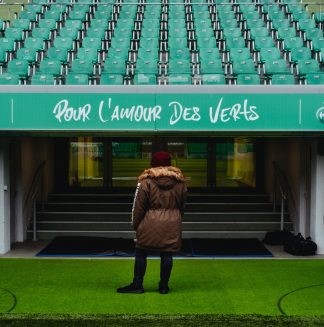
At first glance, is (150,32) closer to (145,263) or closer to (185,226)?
(185,226)

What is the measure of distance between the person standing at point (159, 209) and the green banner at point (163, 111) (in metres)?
2.22

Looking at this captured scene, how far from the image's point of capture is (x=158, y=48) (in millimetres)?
15148

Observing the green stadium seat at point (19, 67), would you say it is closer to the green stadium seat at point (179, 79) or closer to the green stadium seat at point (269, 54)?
the green stadium seat at point (179, 79)

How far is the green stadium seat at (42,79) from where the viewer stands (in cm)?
1121

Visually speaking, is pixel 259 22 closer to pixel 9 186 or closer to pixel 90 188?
pixel 90 188

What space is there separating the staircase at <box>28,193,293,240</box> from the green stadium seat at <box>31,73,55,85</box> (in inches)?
116

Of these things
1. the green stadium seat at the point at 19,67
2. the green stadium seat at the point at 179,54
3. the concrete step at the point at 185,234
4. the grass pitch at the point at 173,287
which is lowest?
the grass pitch at the point at 173,287

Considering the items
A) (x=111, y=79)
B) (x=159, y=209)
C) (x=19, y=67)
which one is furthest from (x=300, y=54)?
(x=159, y=209)

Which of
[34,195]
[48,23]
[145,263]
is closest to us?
[145,263]

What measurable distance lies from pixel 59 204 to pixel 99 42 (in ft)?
16.8

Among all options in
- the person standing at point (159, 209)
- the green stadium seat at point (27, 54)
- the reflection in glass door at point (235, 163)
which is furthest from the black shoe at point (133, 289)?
the green stadium seat at point (27, 54)

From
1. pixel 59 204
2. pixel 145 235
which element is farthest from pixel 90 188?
pixel 145 235

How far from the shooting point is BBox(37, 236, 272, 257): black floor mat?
9633 millimetres

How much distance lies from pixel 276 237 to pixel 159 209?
5077mm
